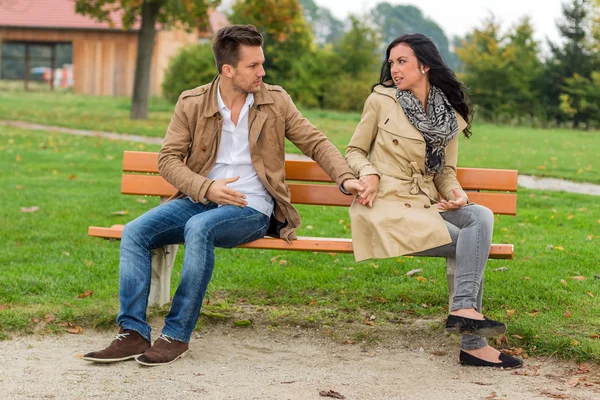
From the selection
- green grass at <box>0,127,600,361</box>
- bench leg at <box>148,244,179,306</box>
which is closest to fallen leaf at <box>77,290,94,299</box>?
green grass at <box>0,127,600,361</box>

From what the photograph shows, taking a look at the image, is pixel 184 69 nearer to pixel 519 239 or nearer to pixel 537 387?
pixel 519 239

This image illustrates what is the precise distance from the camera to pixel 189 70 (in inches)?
1181

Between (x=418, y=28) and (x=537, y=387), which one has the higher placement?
(x=418, y=28)

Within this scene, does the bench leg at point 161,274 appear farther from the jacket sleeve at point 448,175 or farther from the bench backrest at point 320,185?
the jacket sleeve at point 448,175

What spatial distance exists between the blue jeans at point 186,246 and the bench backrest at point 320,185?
1.70 feet

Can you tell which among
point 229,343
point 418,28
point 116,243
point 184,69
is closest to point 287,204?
point 229,343

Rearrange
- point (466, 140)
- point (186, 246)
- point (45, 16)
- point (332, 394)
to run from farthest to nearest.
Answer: point (45, 16)
point (466, 140)
point (186, 246)
point (332, 394)

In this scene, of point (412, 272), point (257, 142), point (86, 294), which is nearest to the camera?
point (257, 142)

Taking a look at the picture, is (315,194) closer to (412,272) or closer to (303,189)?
(303,189)

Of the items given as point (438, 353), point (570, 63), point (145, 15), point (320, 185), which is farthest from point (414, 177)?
point (570, 63)

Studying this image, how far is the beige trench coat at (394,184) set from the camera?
435cm

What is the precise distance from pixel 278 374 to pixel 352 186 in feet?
3.23

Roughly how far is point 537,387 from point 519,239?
322 centimetres

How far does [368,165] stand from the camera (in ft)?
14.8
